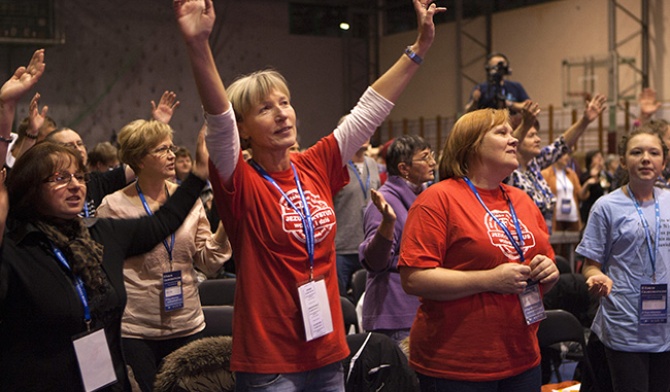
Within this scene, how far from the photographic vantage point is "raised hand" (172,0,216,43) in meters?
1.74

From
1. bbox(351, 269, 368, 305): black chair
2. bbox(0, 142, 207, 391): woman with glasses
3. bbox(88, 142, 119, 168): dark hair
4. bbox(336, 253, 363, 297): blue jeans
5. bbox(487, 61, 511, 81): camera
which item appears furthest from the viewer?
bbox(336, 253, 363, 297): blue jeans

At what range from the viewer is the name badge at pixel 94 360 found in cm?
192

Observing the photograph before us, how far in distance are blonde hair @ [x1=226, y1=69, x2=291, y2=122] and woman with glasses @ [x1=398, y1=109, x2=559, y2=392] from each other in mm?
630

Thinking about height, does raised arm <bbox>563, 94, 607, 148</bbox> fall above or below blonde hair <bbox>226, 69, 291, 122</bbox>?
above

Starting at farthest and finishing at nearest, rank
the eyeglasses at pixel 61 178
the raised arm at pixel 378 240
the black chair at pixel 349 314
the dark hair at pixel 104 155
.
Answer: the dark hair at pixel 104 155, the black chair at pixel 349 314, the raised arm at pixel 378 240, the eyeglasses at pixel 61 178

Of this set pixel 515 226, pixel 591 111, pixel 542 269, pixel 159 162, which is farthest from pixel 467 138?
pixel 591 111

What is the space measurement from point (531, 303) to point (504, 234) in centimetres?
23

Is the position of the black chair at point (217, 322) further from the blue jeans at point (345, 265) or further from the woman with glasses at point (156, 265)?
the blue jeans at point (345, 265)

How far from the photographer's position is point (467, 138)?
2484 mm

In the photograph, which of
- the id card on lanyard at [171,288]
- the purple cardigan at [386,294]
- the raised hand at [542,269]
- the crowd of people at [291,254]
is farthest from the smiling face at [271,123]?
the purple cardigan at [386,294]

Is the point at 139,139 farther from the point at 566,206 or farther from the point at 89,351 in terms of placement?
the point at 566,206

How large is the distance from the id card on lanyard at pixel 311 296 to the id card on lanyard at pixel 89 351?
523 millimetres

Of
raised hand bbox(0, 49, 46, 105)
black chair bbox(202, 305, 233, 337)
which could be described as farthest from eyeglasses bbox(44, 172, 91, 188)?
black chair bbox(202, 305, 233, 337)

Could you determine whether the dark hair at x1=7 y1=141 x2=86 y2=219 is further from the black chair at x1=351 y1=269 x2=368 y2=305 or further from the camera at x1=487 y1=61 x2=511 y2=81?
the camera at x1=487 y1=61 x2=511 y2=81
